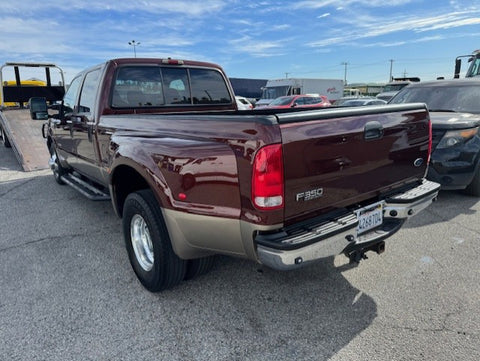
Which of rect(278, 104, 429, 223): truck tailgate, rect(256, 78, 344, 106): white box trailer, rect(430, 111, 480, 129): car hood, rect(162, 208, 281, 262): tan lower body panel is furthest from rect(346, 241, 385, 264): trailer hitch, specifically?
rect(256, 78, 344, 106): white box trailer

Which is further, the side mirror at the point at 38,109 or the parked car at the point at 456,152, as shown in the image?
the side mirror at the point at 38,109

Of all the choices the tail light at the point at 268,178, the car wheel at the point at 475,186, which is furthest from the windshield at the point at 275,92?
the tail light at the point at 268,178

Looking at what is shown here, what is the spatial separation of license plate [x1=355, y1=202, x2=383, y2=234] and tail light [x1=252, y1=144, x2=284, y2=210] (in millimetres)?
738

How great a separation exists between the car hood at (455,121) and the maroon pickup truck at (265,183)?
2.16m

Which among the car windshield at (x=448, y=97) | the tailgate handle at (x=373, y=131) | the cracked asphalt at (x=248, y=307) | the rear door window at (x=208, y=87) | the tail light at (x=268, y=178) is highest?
the rear door window at (x=208, y=87)

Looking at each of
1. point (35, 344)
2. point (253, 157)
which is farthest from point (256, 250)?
point (35, 344)

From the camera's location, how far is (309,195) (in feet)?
7.20

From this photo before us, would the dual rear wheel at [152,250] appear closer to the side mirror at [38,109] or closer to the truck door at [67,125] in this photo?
the truck door at [67,125]

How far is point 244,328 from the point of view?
2520mm

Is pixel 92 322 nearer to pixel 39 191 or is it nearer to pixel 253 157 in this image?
pixel 253 157

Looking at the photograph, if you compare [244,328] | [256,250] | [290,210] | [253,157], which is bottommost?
[244,328]

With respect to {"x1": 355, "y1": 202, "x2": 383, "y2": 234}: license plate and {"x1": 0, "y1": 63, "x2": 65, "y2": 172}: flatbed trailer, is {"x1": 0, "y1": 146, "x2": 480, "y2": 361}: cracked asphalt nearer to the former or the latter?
{"x1": 355, "y1": 202, "x2": 383, "y2": 234}: license plate

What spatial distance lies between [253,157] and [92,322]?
180cm

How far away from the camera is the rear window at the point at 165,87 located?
12.9 feet
